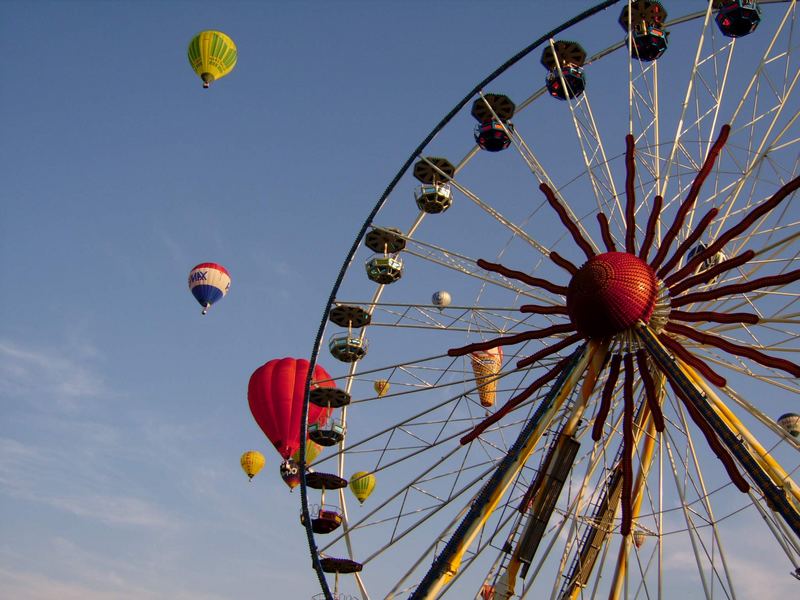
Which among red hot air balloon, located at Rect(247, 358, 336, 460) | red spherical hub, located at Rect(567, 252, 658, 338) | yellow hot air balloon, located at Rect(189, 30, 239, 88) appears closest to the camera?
red spherical hub, located at Rect(567, 252, 658, 338)

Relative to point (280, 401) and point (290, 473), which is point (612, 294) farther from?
point (290, 473)

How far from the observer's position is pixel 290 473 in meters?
42.2

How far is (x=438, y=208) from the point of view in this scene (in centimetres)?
2505

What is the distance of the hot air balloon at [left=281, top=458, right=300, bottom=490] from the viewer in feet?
136

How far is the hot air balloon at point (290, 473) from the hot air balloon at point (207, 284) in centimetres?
767

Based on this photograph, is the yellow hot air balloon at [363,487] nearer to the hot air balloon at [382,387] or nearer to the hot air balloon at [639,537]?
the hot air balloon at [382,387]

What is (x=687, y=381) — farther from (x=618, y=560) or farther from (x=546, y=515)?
(x=618, y=560)

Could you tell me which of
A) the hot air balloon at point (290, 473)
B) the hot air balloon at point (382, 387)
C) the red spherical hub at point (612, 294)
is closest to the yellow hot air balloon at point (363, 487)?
the hot air balloon at point (290, 473)

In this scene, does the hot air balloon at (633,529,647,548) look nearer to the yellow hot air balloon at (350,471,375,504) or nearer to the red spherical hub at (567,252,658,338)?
the red spherical hub at (567,252,658,338)

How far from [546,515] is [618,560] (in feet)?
10.1

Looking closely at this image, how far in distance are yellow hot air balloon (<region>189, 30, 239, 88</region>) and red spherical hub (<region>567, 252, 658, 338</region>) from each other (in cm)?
2649

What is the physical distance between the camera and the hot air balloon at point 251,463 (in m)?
50.1

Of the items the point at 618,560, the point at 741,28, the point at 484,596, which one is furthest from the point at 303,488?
the point at 741,28

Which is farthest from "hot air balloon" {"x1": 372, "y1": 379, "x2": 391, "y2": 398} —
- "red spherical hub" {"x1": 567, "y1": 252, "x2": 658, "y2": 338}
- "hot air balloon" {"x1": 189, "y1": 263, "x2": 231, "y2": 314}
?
"hot air balloon" {"x1": 189, "y1": 263, "x2": 231, "y2": 314}
